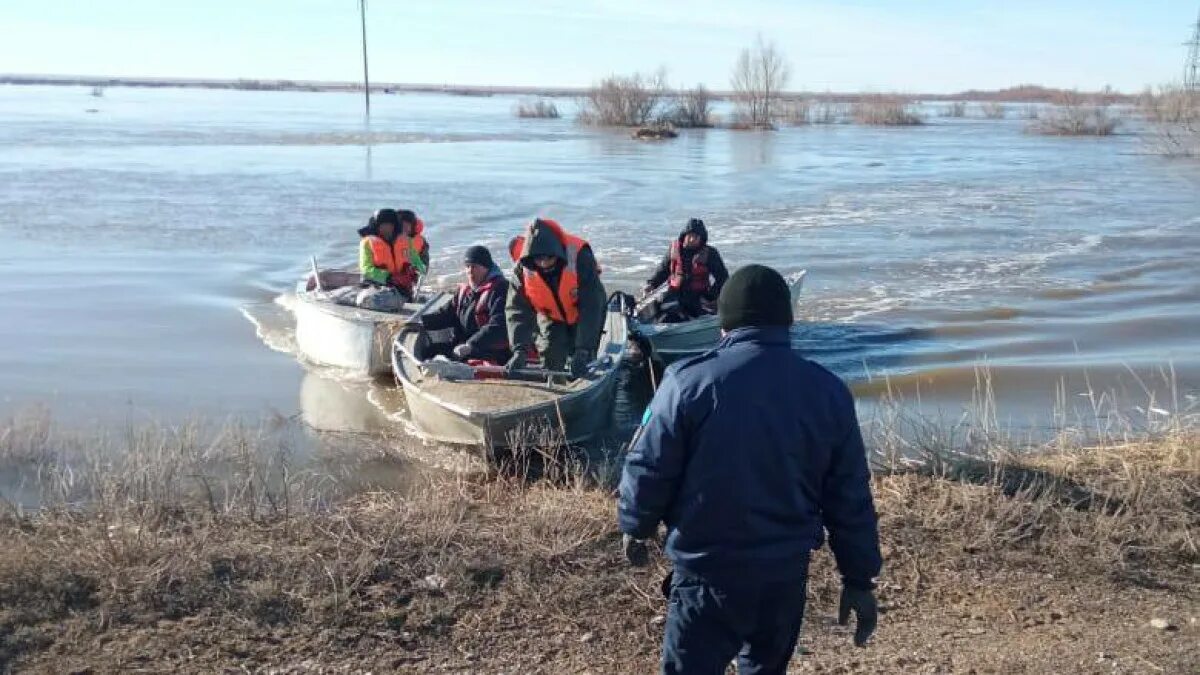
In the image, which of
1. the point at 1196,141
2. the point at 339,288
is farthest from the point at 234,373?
the point at 1196,141

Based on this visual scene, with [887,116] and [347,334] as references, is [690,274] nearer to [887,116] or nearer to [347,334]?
[347,334]

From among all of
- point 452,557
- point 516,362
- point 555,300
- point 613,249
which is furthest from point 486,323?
point 613,249

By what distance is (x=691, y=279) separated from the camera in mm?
12125

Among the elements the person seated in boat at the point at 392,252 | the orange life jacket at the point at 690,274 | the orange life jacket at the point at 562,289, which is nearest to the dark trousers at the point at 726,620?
the orange life jacket at the point at 562,289

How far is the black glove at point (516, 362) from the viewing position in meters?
9.19

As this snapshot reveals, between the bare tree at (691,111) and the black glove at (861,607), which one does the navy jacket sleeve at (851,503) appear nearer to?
the black glove at (861,607)

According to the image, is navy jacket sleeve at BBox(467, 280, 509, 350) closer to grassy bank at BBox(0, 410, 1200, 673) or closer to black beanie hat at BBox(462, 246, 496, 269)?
black beanie hat at BBox(462, 246, 496, 269)

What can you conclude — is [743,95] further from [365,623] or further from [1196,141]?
[365,623]

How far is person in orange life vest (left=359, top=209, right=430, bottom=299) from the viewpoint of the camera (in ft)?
41.2

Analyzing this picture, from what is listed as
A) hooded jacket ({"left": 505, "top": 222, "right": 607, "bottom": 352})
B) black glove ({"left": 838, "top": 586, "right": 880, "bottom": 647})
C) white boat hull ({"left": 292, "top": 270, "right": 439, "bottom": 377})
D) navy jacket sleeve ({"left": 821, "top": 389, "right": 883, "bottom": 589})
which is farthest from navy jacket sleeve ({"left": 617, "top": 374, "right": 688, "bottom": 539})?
white boat hull ({"left": 292, "top": 270, "right": 439, "bottom": 377})

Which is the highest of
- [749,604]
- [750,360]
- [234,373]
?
[750,360]

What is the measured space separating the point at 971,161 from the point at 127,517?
40.7m

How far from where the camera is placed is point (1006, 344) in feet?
45.1

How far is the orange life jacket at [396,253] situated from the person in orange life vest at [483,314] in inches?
108
